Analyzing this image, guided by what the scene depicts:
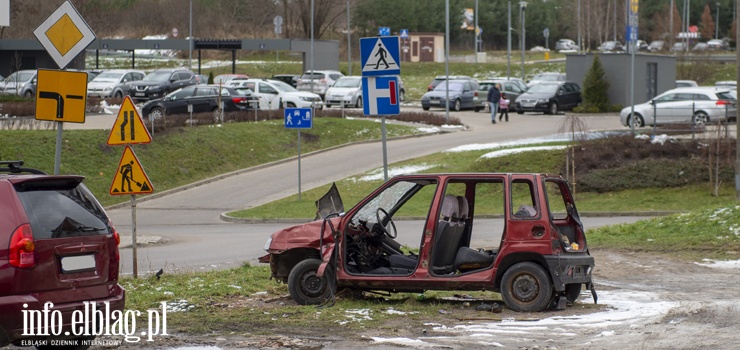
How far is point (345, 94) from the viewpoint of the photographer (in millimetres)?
52156

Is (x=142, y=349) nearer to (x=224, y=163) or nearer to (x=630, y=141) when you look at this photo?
(x=630, y=141)

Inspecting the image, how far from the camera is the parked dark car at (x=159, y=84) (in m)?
51.8

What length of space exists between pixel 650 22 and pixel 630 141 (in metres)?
88.8

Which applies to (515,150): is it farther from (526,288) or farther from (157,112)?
(526,288)

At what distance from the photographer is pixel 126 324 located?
1005cm

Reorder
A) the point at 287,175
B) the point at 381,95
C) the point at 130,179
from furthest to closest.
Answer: the point at 287,175 → the point at 381,95 → the point at 130,179

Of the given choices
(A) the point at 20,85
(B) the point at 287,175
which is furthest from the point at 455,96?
(A) the point at 20,85

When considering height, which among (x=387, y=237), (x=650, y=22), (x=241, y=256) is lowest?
(x=241, y=256)

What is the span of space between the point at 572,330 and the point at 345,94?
4265 centimetres

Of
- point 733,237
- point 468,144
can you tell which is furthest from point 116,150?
point 733,237

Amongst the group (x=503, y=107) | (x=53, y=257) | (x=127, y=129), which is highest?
(x=503, y=107)

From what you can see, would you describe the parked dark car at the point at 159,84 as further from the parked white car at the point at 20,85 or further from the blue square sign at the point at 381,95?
the blue square sign at the point at 381,95

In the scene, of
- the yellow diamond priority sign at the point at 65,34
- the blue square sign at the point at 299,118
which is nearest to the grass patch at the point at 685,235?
the yellow diamond priority sign at the point at 65,34

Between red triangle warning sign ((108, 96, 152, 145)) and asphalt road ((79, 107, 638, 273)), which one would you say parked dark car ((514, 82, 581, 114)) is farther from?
red triangle warning sign ((108, 96, 152, 145))
